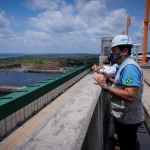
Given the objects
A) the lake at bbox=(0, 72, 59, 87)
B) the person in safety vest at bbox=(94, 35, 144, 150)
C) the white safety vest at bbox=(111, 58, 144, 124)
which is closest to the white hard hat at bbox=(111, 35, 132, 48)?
the person in safety vest at bbox=(94, 35, 144, 150)

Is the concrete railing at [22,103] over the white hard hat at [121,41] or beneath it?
beneath

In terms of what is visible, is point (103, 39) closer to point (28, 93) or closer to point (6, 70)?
point (28, 93)

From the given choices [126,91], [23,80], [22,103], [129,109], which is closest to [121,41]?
[126,91]

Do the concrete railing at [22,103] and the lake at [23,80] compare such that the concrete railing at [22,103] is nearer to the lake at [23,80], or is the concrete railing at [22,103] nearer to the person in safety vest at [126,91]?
the person in safety vest at [126,91]

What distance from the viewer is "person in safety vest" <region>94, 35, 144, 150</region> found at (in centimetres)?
212

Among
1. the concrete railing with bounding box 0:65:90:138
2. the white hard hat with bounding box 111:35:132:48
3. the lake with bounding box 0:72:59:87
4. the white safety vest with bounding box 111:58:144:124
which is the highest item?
the white hard hat with bounding box 111:35:132:48

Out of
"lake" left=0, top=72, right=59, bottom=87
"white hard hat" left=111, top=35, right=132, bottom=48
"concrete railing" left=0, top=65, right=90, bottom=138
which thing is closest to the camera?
"white hard hat" left=111, top=35, right=132, bottom=48

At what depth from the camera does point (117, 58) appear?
239cm

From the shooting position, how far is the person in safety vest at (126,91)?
212 cm

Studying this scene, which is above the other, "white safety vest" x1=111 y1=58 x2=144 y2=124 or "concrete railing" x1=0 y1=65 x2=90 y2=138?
"white safety vest" x1=111 y1=58 x2=144 y2=124

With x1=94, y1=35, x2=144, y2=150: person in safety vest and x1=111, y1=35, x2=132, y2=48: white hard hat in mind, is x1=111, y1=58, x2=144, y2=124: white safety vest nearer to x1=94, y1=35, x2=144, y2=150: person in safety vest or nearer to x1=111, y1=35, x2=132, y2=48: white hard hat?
x1=94, y1=35, x2=144, y2=150: person in safety vest

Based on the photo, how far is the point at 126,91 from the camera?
2139mm

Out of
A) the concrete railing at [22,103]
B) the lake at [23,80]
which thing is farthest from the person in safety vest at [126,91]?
the lake at [23,80]

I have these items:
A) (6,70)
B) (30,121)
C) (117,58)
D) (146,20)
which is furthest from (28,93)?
(6,70)
